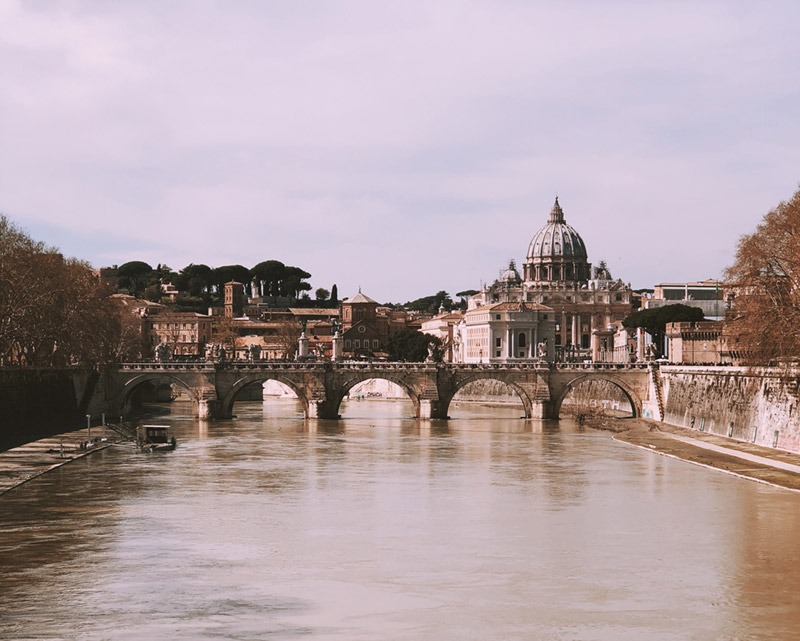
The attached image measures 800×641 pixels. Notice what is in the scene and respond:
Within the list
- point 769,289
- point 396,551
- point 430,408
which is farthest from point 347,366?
point 396,551

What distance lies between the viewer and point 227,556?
34.7m

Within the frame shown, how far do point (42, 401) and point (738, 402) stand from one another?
41511mm

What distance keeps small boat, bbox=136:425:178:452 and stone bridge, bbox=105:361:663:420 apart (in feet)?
70.6

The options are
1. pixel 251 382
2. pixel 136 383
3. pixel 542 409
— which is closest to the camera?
pixel 251 382

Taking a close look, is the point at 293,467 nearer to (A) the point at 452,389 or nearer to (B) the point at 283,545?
(B) the point at 283,545

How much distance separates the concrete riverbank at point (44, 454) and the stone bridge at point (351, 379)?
16077 mm

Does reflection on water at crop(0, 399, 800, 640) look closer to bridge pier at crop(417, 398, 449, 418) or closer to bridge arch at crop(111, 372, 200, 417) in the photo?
bridge arch at crop(111, 372, 200, 417)

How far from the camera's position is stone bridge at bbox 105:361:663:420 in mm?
88000

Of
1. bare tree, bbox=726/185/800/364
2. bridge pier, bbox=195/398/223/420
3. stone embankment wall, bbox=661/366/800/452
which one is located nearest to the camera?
bare tree, bbox=726/185/800/364

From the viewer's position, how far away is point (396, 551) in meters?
35.8

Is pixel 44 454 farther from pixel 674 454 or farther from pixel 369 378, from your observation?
pixel 369 378

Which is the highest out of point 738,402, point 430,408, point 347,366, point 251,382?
point 347,366

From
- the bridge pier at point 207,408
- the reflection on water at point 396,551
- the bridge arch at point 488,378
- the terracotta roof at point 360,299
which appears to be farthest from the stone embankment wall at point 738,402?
the terracotta roof at point 360,299

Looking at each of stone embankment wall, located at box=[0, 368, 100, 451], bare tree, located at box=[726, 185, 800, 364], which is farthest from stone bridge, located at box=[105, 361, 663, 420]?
bare tree, located at box=[726, 185, 800, 364]
